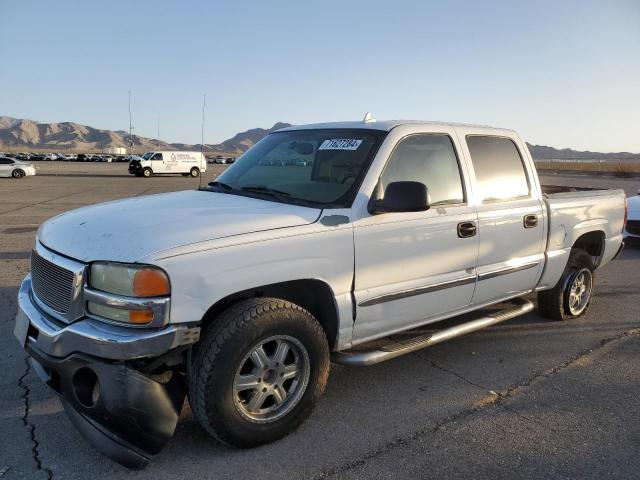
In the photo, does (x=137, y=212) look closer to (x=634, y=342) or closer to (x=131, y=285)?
(x=131, y=285)

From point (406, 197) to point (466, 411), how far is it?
1496 mm

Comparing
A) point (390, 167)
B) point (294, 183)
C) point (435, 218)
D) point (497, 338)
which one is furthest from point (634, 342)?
point (294, 183)

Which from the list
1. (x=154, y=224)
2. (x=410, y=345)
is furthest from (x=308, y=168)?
(x=410, y=345)

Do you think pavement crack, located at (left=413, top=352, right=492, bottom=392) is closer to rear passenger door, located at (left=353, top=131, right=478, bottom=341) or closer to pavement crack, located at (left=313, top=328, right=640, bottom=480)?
pavement crack, located at (left=313, top=328, right=640, bottom=480)

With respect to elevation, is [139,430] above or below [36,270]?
below

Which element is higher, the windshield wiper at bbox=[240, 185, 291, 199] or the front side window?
the front side window

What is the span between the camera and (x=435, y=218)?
370 cm

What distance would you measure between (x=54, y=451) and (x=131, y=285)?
113cm

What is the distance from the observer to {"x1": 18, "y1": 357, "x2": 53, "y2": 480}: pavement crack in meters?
2.72

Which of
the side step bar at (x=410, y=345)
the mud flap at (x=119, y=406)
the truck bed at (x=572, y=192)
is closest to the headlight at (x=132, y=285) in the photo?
the mud flap at (x=119, y=406)

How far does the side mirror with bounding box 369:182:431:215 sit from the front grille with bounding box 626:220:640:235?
27.6 ft

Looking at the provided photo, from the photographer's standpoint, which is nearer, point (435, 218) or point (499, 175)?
point (435, 218)

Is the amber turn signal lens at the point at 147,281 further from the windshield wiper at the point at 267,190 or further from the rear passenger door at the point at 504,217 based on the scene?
the rear passenger door at the point at 504,217

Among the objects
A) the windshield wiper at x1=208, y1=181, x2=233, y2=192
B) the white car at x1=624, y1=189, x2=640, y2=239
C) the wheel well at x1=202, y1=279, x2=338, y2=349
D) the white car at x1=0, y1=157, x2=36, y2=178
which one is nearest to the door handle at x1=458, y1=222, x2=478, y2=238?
the wheel well at x1=202, y1=279, x2=338, y2=349
